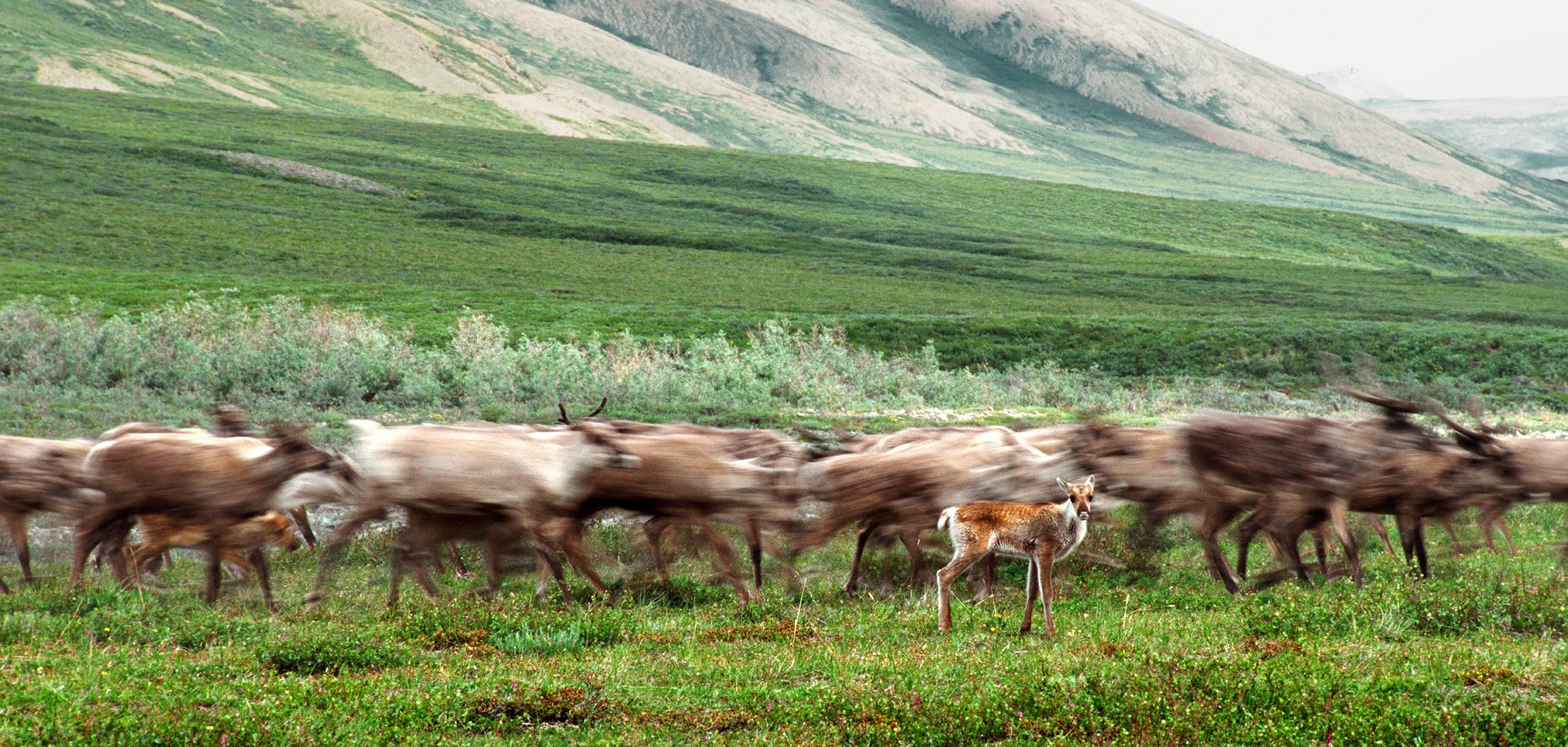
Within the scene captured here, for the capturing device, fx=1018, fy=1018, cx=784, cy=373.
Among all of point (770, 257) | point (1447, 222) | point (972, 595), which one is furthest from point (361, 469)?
point (1447, 222)

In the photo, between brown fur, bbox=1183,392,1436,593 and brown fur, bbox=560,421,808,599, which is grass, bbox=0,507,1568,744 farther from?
brown fur, bbox=1183,392,1436,593

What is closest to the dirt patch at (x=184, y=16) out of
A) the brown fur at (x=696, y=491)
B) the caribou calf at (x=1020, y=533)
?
the brown fur at (x=696, y=491)

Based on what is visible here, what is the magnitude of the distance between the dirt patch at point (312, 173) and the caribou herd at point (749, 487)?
76252mm

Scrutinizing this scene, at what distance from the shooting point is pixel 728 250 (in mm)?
76188

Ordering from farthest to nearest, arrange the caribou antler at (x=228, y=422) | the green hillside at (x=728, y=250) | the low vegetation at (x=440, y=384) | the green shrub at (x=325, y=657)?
the green hillside at (x=728, y=250)
the low vegetation at (x=440, y=384)
the caribou antler at (x=228, y=422)
the green shrub at (x=325, y=657)

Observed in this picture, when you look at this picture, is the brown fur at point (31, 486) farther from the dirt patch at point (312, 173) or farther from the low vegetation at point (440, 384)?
the dirt patch at point (312, 173)

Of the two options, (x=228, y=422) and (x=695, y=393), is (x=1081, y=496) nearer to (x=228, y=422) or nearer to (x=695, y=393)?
(x=228, y=422)

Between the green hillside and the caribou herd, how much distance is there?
30200 mm

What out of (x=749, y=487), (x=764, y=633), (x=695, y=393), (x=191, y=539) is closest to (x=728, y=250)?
(x=695, y=393)

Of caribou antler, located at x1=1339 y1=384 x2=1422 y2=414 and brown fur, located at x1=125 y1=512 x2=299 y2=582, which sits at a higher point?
caribou antler, located at x1=1339 y1=384 x2=1422 y2=414

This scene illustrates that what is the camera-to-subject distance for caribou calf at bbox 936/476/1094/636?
8.56 m

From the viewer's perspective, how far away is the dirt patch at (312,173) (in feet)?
264

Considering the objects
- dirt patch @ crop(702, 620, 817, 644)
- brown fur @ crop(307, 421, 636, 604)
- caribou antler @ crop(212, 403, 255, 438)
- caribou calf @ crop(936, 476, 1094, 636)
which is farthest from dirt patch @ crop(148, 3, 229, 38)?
caribou calf @ crop(936, 476, 1094, 636)

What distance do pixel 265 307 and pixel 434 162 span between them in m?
60.6
